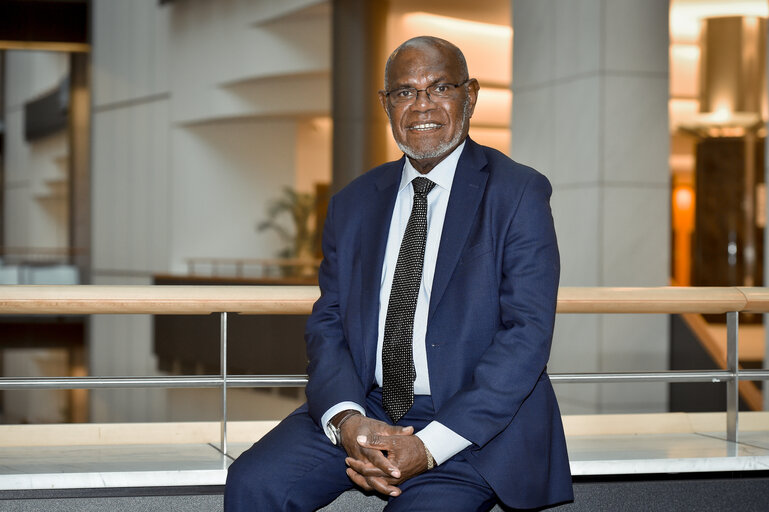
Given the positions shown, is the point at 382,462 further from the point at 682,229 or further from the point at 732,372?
the point at 682,229

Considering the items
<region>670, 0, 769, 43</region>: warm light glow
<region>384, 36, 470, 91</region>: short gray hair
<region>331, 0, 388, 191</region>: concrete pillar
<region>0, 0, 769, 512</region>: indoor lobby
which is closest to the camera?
<region>384, 36, 470, 91</region>: short gray hair

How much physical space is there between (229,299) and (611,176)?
5.78 metres

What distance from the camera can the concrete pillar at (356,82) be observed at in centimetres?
1408

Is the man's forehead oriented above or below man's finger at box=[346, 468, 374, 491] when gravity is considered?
above

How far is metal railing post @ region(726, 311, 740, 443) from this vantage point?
295cm

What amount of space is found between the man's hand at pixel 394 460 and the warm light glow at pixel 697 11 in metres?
11.0

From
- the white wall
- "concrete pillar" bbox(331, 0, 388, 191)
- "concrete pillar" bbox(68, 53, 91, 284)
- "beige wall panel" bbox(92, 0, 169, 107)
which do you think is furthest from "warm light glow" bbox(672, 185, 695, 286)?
"concrete pillar" bbox(68, 53, 91, 284)

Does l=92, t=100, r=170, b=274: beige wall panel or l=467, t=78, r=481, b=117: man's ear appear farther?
l=92, t=100, r=170, b=274: beige wall panel

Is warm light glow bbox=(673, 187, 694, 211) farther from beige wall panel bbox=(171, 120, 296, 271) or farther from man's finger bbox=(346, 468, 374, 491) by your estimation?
man's finger bbox=(346, 468, 374, 491)

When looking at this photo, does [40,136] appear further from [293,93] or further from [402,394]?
[402,394]

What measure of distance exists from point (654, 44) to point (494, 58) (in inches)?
305

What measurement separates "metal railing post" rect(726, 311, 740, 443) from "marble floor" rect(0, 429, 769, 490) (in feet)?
0.19

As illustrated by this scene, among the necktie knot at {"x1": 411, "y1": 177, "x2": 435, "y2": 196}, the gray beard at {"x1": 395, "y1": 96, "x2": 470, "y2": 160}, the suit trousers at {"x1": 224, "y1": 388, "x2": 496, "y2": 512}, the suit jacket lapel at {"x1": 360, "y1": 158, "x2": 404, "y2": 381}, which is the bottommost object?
the suit trousers at {"x1": 224, "y1": 388, "x2": 496, "y2": 512}

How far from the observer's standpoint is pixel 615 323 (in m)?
7.82
